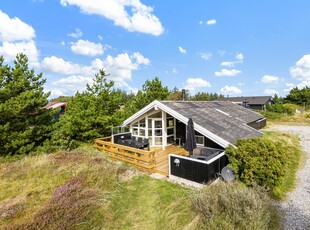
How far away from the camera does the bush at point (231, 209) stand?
14.6 ft

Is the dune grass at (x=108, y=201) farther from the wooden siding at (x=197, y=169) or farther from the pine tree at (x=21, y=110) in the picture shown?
the pine tree at (x=21, y=110)

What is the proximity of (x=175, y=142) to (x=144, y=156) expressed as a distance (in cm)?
372

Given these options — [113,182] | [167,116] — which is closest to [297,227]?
[113,182]

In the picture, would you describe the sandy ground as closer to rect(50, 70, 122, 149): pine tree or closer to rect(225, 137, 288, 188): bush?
rect(225, 137, 288, 188): bush

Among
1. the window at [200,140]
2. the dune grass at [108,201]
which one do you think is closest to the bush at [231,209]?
the dune grass at [108,201]

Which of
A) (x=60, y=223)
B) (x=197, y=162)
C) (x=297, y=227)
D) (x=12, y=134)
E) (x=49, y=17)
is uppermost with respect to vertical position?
(x=49, y=17)

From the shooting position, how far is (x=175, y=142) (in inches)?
508

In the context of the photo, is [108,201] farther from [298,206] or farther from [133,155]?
[298,206]

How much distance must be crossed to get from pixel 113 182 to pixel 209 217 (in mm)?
4048

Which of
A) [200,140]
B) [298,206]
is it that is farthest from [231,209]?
[200,140]

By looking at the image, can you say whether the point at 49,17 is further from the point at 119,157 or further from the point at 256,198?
the point at 256,198

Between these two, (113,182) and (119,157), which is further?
(119,157)

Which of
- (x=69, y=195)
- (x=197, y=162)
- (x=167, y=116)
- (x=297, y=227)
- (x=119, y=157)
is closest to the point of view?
(x=297, y=227)

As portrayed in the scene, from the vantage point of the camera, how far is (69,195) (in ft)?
19.3
